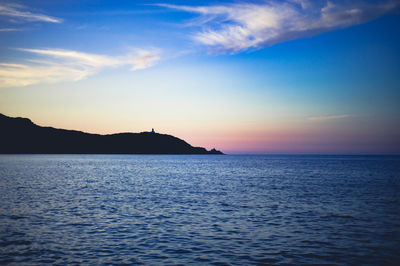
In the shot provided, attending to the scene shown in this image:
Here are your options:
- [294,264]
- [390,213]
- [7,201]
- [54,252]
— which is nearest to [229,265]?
[294,264]

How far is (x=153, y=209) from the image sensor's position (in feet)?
97.8

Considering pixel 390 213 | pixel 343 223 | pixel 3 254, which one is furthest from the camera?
pixel 390 213

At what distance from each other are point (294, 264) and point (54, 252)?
13853 millimetres

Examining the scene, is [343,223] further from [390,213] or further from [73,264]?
[73,264]

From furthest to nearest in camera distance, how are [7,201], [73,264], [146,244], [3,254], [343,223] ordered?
[7,201] < [343,223] < [146,244] < [3,254] < [73,264]

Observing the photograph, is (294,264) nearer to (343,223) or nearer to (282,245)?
(282,245)

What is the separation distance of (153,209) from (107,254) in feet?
45.1

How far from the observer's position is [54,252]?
16438 mm

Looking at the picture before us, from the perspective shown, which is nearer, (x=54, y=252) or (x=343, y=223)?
(x=54, y=252)

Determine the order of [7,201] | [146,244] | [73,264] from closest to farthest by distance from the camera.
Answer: [73,264]
[146,244]
[7,201]

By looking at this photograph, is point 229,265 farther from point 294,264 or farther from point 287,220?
point 287,220

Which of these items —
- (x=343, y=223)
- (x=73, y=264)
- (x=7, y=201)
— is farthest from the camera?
(x=7, y=201)

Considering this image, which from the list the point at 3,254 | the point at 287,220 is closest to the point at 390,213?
the point at 287,220

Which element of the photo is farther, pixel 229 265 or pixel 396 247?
pixel 396 247
